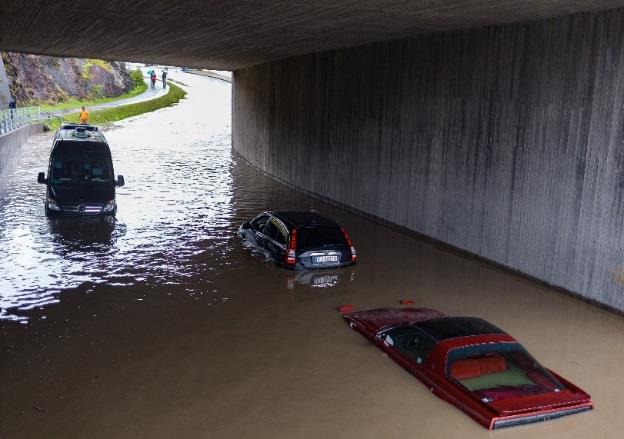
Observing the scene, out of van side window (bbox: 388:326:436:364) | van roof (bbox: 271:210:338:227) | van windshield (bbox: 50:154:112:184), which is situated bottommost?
van side window (bbox: 388:326:436:364)

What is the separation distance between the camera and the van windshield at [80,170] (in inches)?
700

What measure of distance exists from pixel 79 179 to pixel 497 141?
12.0m

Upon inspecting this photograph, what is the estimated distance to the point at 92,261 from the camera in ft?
45.6

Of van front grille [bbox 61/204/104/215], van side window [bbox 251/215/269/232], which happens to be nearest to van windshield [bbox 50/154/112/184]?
van front grille [bbox 61/204/104/215]

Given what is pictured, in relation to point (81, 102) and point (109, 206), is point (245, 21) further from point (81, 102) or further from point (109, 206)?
point (81, 102)

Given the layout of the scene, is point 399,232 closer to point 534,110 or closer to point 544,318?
point 534,110

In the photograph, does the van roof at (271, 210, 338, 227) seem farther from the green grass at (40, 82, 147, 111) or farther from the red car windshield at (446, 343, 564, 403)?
the green grass at (40, 82, 147, 111)

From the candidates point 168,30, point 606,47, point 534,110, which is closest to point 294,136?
point 168,30

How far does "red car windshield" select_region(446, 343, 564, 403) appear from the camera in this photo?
23.3ft

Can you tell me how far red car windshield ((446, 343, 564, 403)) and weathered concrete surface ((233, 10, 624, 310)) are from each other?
5141 millimetres

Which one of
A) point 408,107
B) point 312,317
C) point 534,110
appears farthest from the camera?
point 408,107

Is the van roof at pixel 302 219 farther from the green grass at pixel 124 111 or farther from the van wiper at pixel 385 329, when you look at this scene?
the green grass at pixel 124 111

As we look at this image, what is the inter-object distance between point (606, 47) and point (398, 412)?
8308mm

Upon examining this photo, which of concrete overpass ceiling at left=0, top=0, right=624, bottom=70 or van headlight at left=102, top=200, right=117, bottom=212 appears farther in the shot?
van headlight at left=102, top=200, right=117, bottom=212
